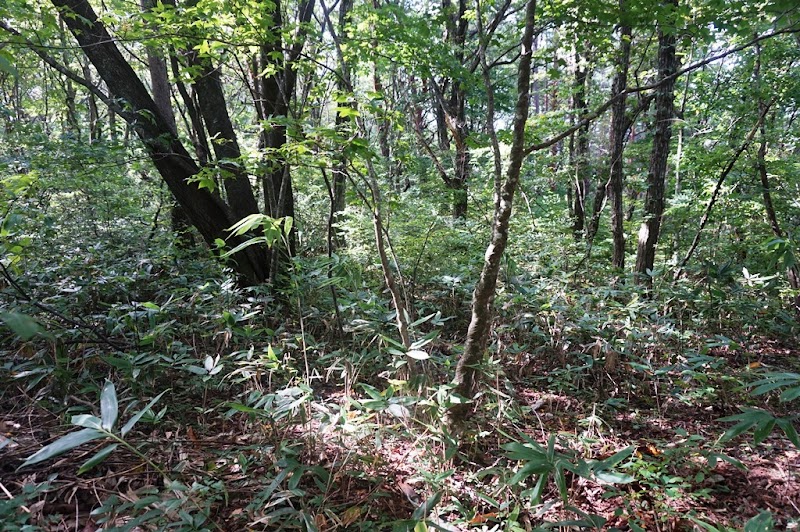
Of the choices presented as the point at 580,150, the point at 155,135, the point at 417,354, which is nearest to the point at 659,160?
the point at 580,150

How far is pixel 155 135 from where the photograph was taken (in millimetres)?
4691

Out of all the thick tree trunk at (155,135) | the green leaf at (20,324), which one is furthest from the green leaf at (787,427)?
the thick tree trunk at (155,135)

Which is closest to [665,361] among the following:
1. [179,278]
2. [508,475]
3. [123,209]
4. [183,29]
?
[508,475]

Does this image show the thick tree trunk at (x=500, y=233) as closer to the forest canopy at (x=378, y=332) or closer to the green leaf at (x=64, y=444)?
the forest canopy at (x=378, y=332)

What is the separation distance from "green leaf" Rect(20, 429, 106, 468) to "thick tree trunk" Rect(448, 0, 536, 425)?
5.59 feet

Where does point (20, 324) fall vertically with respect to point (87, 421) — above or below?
above

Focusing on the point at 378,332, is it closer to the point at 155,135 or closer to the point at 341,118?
the point at 341,118

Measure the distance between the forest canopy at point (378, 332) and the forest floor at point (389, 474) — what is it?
16 mm

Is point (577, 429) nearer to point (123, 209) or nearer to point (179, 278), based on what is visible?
point (179, 278)

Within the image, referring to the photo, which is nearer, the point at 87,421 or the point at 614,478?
the point at 87,421

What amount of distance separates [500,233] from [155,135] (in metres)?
4.04

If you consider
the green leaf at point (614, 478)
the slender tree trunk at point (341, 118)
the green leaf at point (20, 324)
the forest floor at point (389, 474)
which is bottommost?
the forest floor at point (389, 474)

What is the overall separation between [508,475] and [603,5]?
127 inches

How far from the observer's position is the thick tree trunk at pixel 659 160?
541 centimetres
